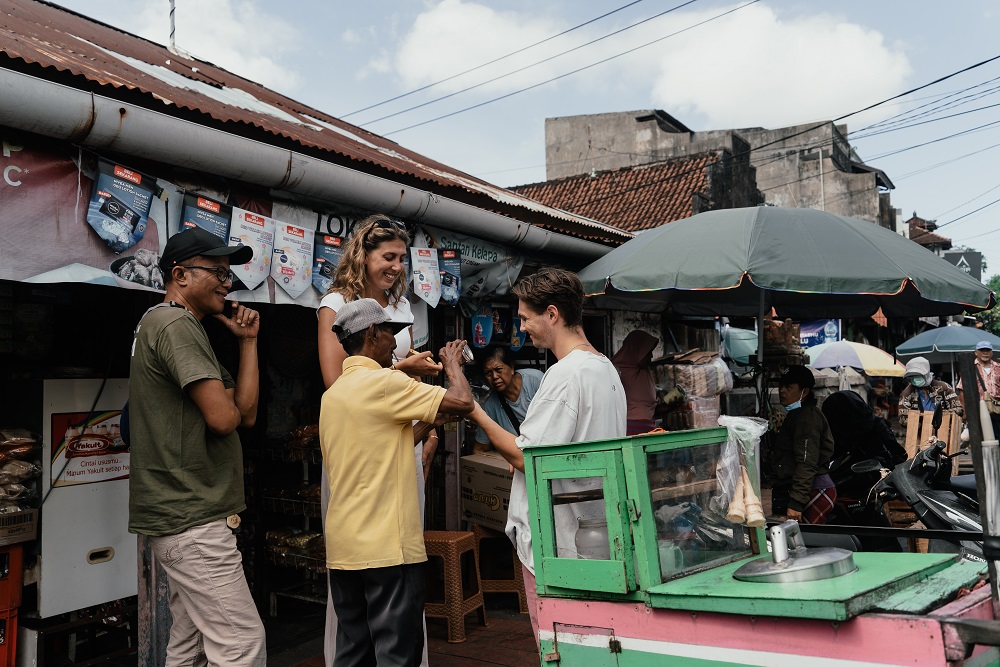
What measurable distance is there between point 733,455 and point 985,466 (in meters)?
0.83

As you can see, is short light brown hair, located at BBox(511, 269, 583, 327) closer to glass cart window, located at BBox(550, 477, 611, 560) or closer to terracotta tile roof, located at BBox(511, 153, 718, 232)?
glass cart window, located at BBox(550, 477, 611, 560)

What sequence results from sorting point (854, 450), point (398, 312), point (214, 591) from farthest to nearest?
point (854, 450), point (398, 312), point (214, 591)

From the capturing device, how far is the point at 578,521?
2.39m

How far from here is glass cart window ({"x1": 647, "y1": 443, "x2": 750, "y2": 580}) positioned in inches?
85.3

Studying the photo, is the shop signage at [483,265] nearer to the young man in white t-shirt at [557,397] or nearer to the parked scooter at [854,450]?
the young man in white t-shirt at [557,397]

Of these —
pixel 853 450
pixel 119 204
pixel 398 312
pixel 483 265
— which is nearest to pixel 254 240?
pixel 119 204

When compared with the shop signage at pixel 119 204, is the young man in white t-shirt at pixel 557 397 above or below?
below

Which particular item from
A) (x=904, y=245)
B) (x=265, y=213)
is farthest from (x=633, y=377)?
(x=265, y=213)

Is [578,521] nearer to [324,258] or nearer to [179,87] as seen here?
[324,258]

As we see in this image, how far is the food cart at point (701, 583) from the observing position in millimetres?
1739

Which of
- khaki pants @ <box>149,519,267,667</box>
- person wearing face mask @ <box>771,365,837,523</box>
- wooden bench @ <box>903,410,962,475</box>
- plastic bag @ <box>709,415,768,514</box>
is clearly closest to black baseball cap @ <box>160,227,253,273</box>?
khaki pants @ <box>149,519,267,667</box>

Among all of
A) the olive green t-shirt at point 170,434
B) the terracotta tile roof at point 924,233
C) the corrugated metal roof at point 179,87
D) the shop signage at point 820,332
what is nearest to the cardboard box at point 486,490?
the corrugated metal roof at point 179,87

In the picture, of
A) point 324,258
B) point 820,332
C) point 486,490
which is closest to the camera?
point 324,258

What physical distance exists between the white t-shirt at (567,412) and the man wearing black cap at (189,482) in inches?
40.1
